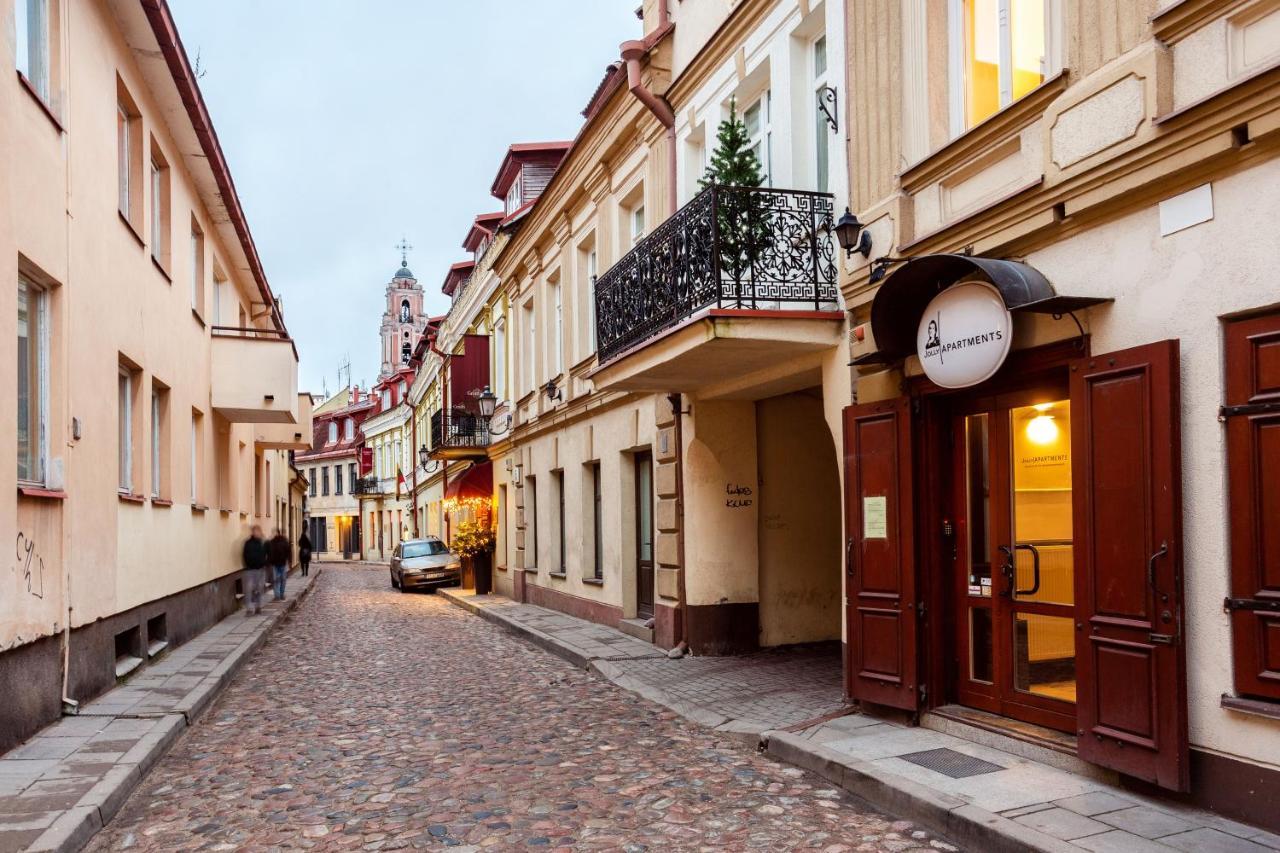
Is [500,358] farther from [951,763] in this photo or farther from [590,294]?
[951,763]

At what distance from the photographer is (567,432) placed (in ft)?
59.0

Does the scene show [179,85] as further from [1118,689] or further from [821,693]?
[1118,689]

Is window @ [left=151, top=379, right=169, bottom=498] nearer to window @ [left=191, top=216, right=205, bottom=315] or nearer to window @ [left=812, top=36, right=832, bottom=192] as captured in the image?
window @ [left=191, top=216, right=205, bottom=315]

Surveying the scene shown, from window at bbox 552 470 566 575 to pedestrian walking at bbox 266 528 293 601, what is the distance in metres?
5.48

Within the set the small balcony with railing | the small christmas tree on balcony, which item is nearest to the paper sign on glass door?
the small balcony with railing

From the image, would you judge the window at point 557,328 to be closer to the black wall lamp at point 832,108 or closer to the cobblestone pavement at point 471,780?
the cobblestone pavement at point 471,780

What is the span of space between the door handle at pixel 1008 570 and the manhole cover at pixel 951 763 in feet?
3.68

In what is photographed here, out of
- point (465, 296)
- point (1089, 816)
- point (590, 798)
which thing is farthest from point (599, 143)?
point (465, 296)

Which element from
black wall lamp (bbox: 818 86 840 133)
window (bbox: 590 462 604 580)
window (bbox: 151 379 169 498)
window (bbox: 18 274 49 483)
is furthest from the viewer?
window (bbox: 590 462 604 580)

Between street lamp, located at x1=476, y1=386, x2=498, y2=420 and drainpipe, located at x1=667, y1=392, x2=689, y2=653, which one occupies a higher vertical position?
street lamp, located at x1=476, y1=386, x2=498, y2=420

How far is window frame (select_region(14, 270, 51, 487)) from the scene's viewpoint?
842 centimetres

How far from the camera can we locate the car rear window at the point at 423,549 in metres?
29.2

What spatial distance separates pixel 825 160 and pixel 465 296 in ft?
67.7

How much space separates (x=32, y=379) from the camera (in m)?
8.48
